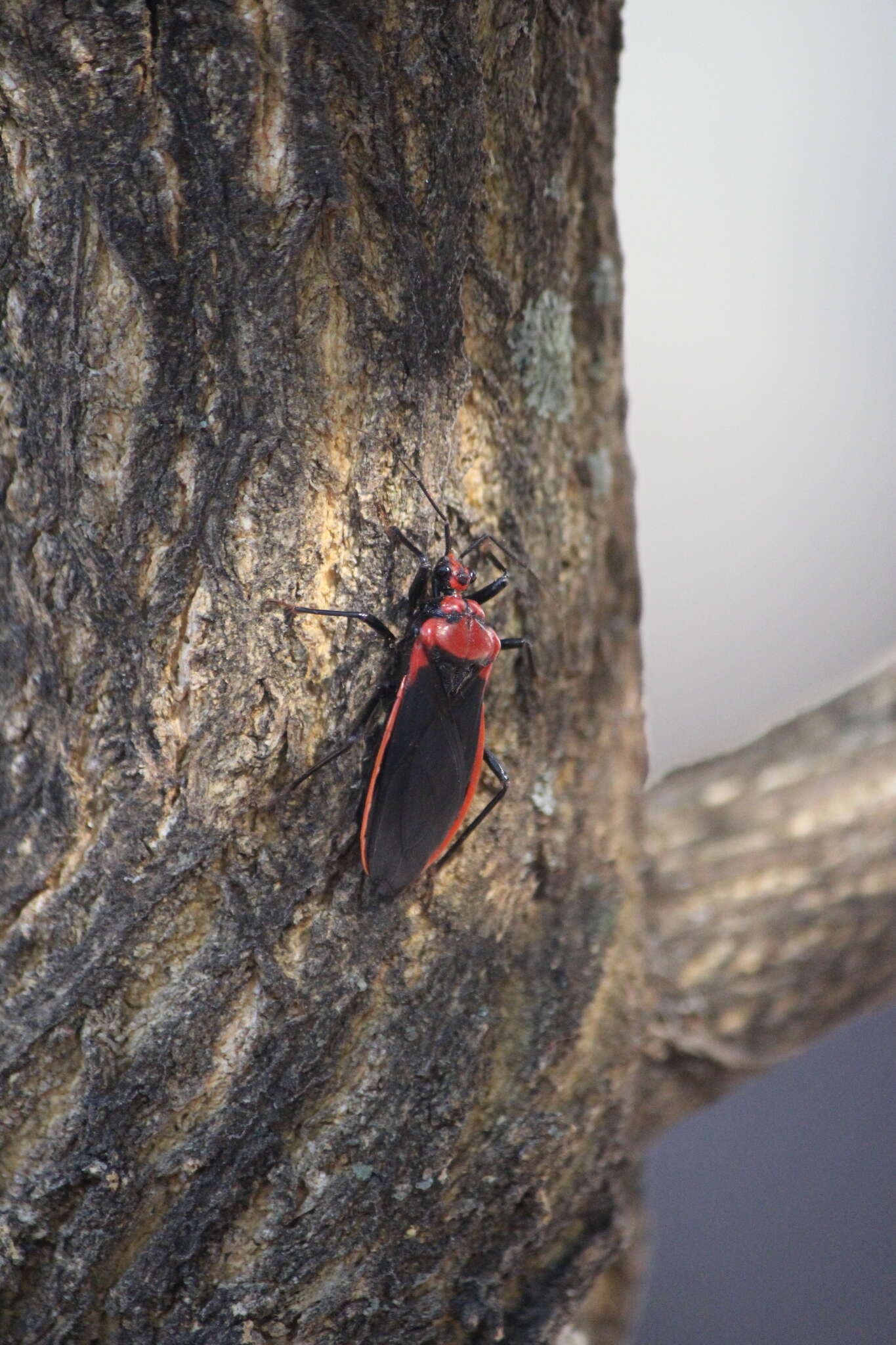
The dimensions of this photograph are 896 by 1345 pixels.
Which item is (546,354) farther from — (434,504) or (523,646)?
(523,646)

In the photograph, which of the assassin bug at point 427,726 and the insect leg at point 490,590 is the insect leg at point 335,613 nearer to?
the assassin bug at point 427,726

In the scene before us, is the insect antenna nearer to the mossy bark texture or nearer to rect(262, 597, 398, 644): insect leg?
the mossy bark texture

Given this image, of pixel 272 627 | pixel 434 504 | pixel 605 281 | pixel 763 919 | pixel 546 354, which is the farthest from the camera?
pixel 763 919

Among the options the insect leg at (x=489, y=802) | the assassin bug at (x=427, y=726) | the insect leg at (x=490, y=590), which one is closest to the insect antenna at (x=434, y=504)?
the assassin bug at (x=427, y=726)

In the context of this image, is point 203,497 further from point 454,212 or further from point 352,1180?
point 352,1180

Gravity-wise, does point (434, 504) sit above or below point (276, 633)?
above

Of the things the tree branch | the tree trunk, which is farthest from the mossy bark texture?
the tree branch

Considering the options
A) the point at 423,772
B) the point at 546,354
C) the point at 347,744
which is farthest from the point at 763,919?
the point at 546,354

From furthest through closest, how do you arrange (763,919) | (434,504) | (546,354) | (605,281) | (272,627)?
(763,919), (605,281), (546,354), (434,504), (272,627)
